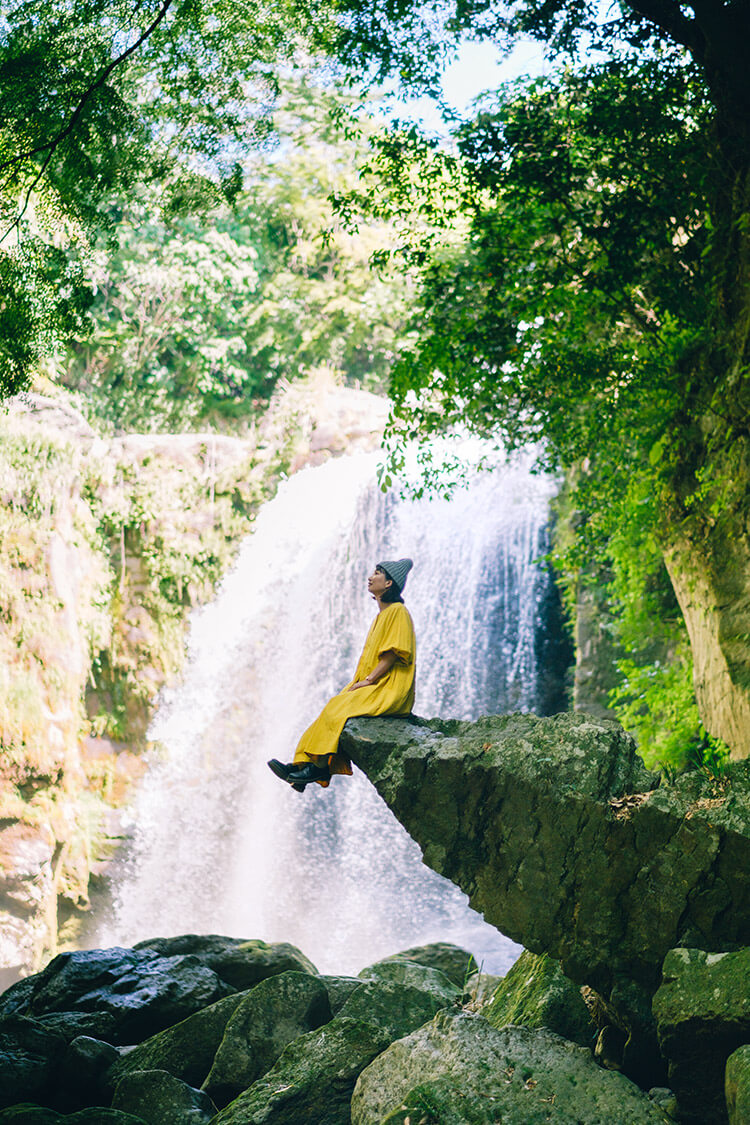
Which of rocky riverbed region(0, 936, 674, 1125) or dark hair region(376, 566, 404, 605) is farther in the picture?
dark hair region(376, 566, 404, 605)

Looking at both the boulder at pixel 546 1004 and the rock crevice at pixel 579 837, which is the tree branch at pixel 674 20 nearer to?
the rock crevice at pixel 579 837

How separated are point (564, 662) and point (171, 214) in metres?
8.06

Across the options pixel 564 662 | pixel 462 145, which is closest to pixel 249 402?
pixel 564 662

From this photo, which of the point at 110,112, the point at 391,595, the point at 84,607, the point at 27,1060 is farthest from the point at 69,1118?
the point at 84,607

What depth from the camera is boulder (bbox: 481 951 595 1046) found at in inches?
185

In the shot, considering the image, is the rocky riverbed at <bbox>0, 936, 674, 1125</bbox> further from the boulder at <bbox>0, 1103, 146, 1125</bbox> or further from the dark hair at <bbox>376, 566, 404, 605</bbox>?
the dark hair at <bbox>376, 566, 404, 605</bbox>

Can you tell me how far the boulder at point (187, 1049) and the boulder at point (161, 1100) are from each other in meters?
0.40

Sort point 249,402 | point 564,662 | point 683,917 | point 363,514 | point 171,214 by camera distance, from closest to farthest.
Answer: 1. point 683,917
2. point 171,214
3. point 564,662
4. point 363,514
5. point 249,402

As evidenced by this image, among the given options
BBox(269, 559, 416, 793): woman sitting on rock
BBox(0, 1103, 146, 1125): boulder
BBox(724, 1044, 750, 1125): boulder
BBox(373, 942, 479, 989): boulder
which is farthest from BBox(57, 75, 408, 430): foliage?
BBox(724, 1044, 750, 1125): boulder

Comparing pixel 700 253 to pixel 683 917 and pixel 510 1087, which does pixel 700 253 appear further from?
pixel 510 1087

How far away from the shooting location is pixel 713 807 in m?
4.21

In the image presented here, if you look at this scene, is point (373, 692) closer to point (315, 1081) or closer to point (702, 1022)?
point (315, 1081)

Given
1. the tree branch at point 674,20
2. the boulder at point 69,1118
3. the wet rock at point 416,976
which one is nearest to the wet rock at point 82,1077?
the boulder at point 69,1118

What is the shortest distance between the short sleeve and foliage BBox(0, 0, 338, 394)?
3.85m
